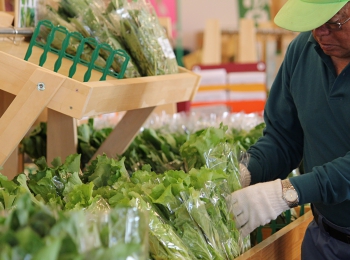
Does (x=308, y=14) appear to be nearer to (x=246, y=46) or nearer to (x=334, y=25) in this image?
(x=334, y=25)

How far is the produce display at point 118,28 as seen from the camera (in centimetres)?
214

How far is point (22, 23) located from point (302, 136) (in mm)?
1163

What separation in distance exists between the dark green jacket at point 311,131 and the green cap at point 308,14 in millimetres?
211

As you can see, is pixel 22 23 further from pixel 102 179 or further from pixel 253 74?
pixel 253 74

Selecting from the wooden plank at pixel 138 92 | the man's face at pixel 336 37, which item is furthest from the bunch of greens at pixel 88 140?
the man's face at pixel 336 37

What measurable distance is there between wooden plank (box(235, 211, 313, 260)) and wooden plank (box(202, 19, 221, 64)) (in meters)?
4.43

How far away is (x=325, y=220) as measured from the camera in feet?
6.79

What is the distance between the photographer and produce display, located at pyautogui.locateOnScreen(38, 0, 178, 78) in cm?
214

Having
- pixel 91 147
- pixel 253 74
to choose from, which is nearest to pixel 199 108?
pixel 253 74

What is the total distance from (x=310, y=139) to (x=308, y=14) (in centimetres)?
50

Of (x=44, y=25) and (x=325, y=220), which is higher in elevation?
(x=44, y=25)

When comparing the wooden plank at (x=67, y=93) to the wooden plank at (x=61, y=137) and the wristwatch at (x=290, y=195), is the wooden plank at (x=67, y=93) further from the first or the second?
Answer: the wristwatch at (x=290, y=195)

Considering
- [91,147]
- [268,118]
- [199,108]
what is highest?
[268,118]

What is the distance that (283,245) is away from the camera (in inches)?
78.7
